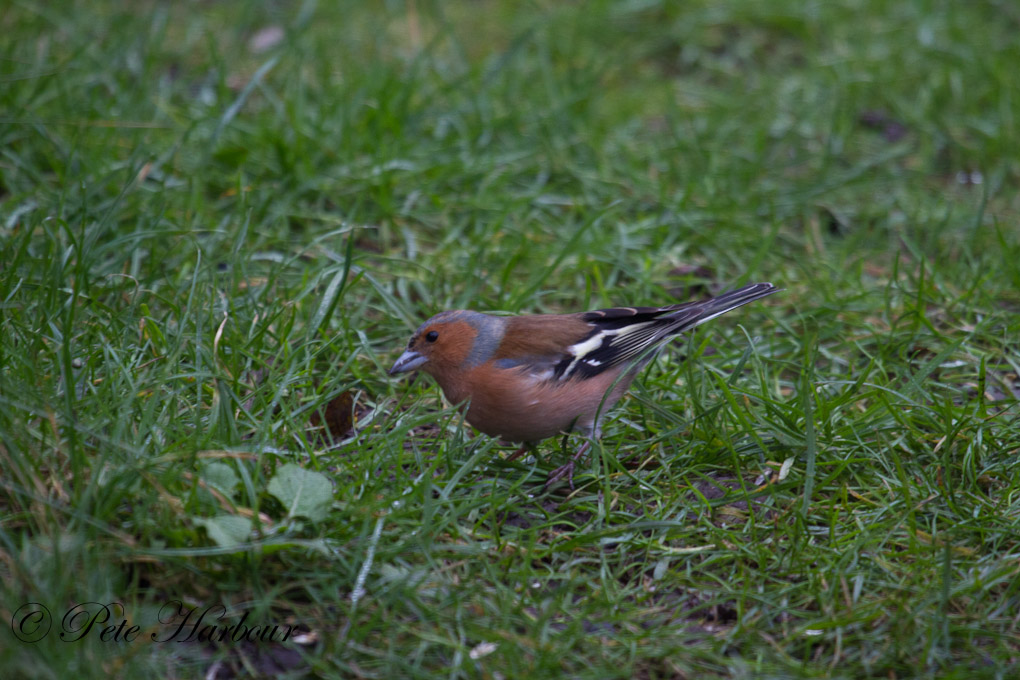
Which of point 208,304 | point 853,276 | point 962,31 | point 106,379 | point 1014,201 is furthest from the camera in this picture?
point 962,31

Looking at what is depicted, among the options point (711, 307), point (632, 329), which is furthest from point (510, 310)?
point (711, 307)

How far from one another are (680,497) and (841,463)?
642 millimetres

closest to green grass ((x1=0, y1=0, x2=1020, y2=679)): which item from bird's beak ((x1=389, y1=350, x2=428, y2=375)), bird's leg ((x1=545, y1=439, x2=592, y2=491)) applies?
bird's leg ((x1=545, y1=439, x2=592, y2=491))

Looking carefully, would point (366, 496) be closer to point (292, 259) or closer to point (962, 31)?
point (292, 259)

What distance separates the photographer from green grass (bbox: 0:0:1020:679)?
2809 millimetres

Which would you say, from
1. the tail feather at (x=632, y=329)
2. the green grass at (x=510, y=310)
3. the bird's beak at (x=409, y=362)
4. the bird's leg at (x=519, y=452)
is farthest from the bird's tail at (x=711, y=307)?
the bird's beak at (x=409, y=362)

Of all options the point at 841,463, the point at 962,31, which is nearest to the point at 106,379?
the point at 841,463

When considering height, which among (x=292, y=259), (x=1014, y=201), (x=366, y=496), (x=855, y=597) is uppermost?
(x=292, y=259)

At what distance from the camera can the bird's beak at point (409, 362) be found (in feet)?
12.2

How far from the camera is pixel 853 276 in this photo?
16.1 feet

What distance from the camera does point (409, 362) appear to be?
373 cm

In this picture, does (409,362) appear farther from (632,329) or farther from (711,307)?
(711,307)

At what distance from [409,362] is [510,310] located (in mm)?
874

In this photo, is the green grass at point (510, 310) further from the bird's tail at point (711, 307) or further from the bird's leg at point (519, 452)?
the bird's tail at point (711, 307)
